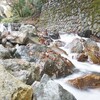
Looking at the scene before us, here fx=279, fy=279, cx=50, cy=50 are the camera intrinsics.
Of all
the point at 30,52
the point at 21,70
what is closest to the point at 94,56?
the point at 30,52

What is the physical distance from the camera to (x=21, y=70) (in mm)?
4934

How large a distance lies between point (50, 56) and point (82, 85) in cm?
161

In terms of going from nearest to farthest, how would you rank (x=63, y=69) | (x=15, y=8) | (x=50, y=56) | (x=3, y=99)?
1. (x=3, y=99)
2. (x=63, y=69)
3. (x=50, y=56)
4. (x=15, y=8)

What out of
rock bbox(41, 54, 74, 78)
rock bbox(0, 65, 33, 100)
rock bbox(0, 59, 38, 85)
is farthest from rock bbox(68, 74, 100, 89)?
rock bbox(0, 65, 33, 100)

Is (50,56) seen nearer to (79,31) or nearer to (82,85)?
(82,85)

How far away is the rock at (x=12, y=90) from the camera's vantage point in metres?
3.26

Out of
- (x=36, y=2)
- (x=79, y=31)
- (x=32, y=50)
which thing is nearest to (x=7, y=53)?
(x=32, y=50)

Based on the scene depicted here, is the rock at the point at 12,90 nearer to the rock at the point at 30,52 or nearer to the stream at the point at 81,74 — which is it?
the stream at the point at 81,74

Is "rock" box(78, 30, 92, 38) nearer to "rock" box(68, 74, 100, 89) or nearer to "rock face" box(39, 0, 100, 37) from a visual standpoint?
"rock face" box(39, 0, 100, 37)

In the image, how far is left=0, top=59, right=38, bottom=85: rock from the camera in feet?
15.3

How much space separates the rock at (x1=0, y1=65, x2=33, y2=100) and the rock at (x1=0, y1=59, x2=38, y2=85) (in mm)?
1009

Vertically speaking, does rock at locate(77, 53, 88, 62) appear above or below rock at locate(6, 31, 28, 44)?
below

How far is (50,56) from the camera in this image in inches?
273

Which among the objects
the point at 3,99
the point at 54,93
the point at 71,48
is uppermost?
the point at 3,99
